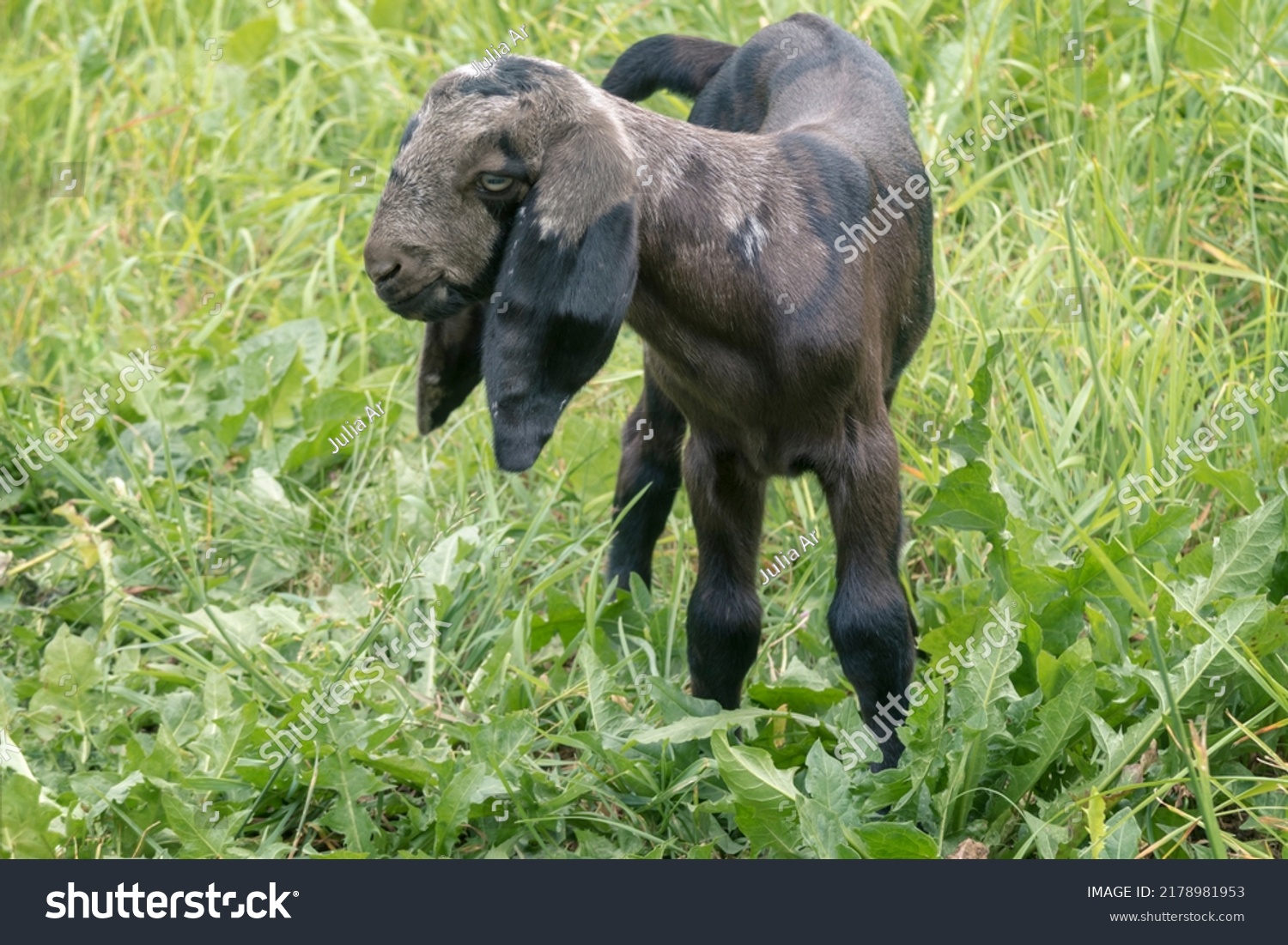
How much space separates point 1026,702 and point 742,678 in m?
0.65

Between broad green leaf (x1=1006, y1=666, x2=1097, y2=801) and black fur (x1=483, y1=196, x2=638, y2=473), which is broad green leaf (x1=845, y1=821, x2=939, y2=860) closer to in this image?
broad green leaf (x1=1006, y1=666, x2=1097, y2=801)

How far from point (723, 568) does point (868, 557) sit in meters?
0.39

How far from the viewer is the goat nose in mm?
2760

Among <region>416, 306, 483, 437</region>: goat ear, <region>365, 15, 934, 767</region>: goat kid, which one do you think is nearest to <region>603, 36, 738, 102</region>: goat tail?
<region>365, 15, 934, 767</region>: goat kid

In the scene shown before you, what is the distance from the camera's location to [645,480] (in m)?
4.16

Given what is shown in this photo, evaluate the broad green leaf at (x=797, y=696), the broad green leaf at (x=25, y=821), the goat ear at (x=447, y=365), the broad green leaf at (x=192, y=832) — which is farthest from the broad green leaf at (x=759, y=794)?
the broad green leaf at (x=25, y=821)

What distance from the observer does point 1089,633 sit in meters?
3.78

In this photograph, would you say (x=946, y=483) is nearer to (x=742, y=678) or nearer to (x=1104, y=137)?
(x=742, y=678)

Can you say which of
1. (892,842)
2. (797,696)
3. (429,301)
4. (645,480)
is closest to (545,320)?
(429,301)

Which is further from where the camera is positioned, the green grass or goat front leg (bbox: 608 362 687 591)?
goat front leg (bbox: 608 362 687 591)

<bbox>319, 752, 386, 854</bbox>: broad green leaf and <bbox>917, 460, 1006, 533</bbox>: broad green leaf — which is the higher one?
<bbox>917, 460, 1006, 533</bbox>: broad green leaf

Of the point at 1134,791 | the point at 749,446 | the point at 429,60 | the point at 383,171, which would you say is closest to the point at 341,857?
the point at 749,446

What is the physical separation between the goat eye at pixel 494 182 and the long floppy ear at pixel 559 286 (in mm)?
45

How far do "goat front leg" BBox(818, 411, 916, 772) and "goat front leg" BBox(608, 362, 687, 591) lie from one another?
890mm
